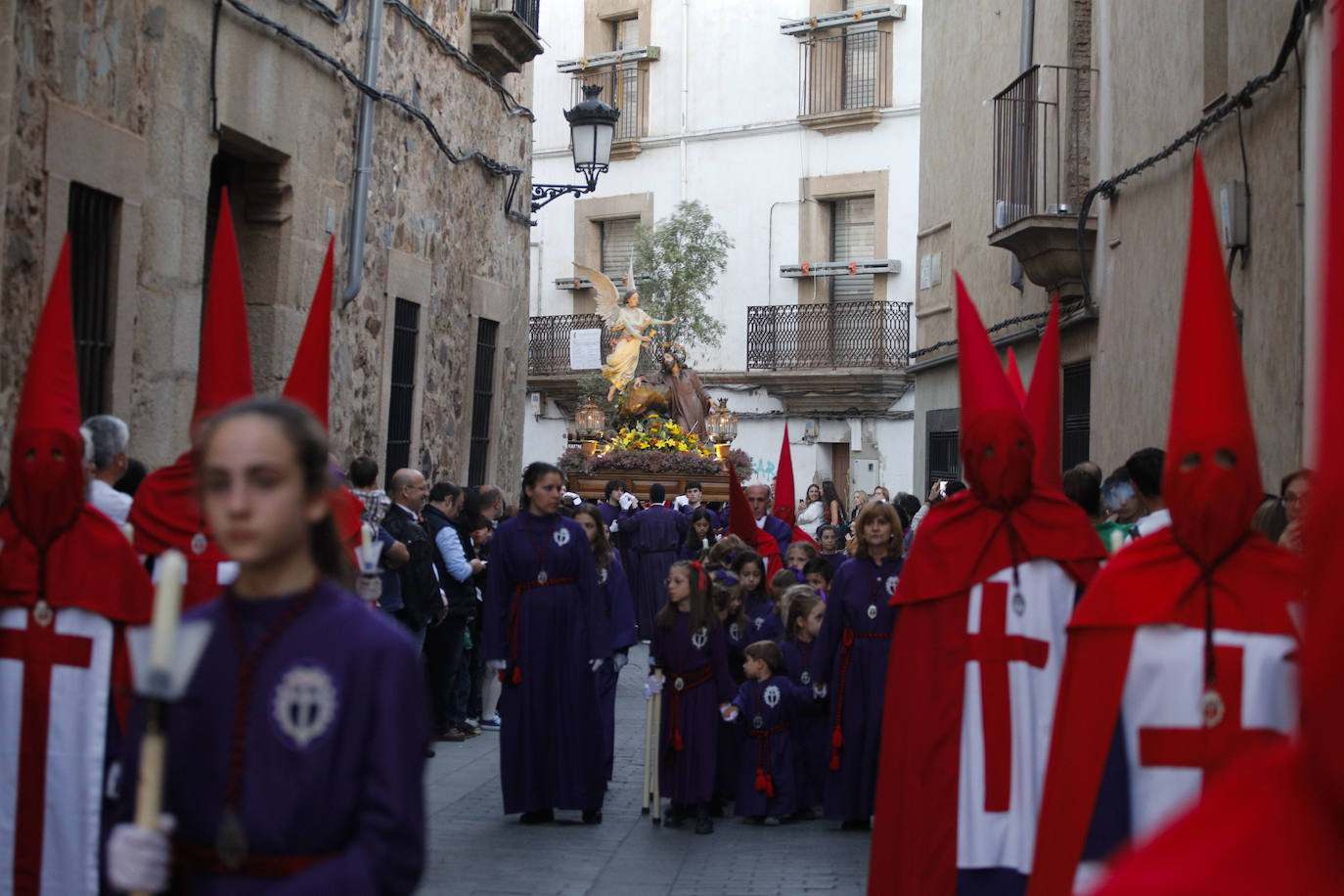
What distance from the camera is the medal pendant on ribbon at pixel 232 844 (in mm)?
2637

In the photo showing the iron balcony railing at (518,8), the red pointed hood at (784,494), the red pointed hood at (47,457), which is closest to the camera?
the red pointed hood at (47,457)

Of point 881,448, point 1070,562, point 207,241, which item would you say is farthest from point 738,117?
point 1070,562

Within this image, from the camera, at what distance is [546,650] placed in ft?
28.8

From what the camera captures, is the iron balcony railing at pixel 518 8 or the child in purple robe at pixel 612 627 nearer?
the child in purple robe at pixel 612 627

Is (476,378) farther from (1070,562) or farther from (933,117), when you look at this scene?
(1070,562)

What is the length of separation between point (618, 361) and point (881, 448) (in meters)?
8.88

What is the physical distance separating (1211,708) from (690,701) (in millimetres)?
4986

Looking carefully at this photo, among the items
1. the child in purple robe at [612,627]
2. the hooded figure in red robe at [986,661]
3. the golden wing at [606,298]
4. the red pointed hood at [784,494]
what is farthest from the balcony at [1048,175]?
the golden wing at [606,298]

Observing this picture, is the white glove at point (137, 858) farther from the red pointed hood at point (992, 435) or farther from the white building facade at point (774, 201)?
the white building facade at point (774, 201)

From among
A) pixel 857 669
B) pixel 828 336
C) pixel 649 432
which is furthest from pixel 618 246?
pixel 857 669

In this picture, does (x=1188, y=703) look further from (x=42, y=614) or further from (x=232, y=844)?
(x=42, y=614)

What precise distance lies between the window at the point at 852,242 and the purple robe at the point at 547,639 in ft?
80.3

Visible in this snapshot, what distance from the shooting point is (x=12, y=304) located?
7930 millimetres

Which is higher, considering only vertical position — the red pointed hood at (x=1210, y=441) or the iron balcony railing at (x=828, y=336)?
the iron balcony railing at (x=828, y=336)
